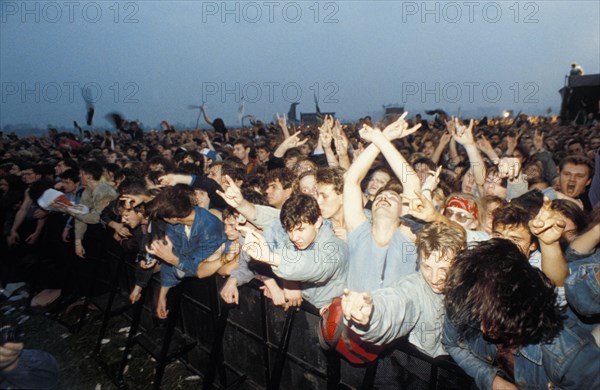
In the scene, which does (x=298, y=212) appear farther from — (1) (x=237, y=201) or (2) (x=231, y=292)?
(2) (x=231, y=292)

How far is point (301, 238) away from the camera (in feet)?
8.32

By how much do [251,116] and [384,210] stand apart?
15263 millimetres

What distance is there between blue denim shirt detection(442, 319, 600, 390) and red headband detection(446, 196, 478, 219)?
155cm

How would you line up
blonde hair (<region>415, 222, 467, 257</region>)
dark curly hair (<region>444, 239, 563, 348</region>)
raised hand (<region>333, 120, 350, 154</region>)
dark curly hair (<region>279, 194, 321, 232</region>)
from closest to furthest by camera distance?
dark curly hair (<region>444, 239, 563, 348</region>) → blonde hair (<region>415, 222, 467, 257</region>) → dark curly hair (<region>279, 194, 321, 232</region>) → raised hand (<region>333, 120, 350, 154</region>)

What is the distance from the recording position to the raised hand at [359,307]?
1.51m

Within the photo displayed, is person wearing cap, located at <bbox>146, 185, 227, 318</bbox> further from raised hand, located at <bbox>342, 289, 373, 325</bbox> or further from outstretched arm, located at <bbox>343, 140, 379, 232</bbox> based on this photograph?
raised hand, located at <bbox>342, 289, 373, 325</bbox>

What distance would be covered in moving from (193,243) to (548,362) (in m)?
3.17

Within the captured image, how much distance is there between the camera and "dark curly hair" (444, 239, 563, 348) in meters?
1.61

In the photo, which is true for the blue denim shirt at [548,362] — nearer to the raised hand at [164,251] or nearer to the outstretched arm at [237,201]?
the outstretched arm at [237,201]

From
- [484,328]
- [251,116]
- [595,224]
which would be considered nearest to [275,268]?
[484,328]

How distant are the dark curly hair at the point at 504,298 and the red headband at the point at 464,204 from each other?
4.79 feet

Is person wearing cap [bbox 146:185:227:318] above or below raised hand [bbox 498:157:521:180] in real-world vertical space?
below

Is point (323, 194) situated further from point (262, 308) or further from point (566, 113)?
point (566, 113)

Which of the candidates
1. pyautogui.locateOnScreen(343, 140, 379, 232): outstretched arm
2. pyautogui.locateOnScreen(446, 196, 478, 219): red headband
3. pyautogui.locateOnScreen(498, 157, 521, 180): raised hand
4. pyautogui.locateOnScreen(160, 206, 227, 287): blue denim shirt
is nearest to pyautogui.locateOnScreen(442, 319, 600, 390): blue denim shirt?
pyautogui.locateOnScreen(343, 140, 379, 232): outstretched arm
